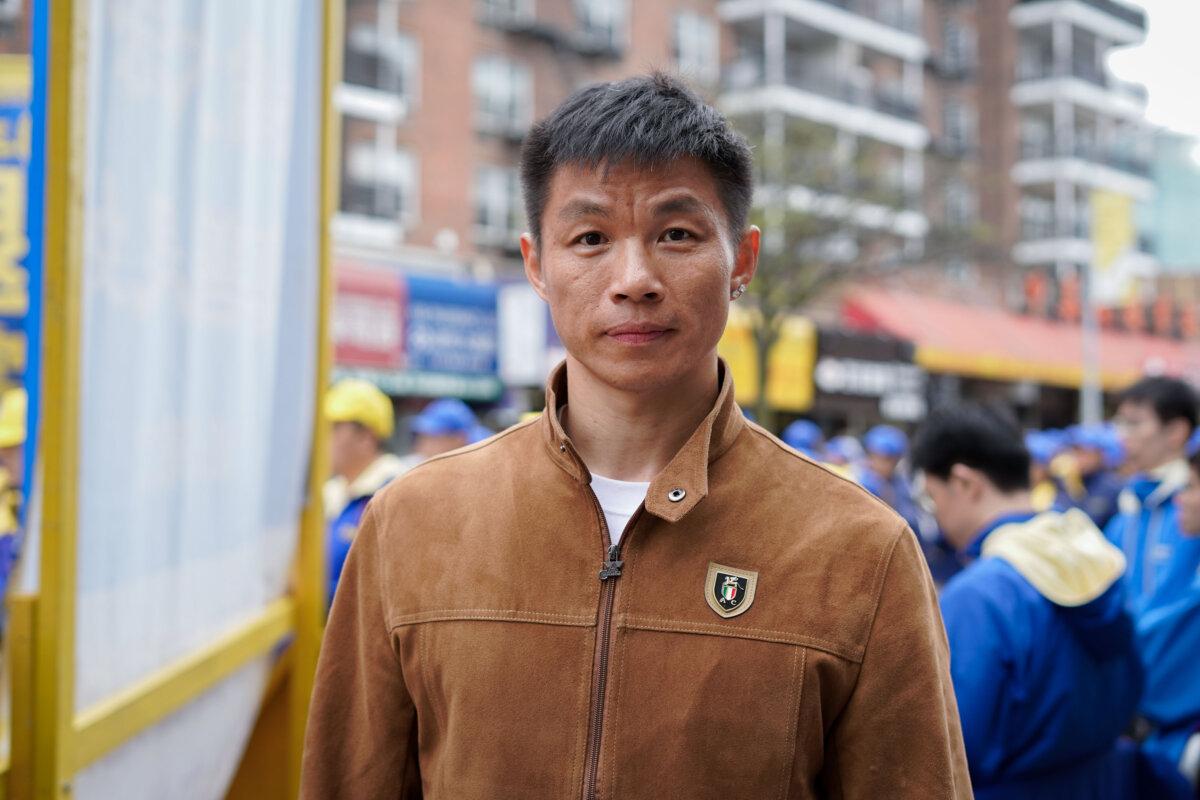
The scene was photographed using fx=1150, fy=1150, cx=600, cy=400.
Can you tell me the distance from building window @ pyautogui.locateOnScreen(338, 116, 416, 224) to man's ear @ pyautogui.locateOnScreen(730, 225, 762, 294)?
2002cm

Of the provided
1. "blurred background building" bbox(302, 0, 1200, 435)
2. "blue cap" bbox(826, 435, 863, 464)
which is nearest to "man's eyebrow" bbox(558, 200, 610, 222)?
"blue cap" bbox(826, 435, 863, 464)

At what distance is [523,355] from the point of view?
55.5ft

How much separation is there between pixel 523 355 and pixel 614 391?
49.6ft

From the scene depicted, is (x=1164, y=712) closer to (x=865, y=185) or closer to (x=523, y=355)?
(x=523, y=355)

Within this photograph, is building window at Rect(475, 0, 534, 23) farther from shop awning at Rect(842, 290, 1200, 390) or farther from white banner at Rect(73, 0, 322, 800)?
white banner at Rect(73, 0, 322, 800)

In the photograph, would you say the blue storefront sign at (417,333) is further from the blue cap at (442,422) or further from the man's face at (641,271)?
the man's face at (641,271)

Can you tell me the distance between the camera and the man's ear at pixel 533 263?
1920mm

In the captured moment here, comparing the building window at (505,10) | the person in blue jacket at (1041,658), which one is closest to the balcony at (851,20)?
the building window at (505,10)

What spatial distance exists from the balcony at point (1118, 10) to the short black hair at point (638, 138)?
41.4 meters

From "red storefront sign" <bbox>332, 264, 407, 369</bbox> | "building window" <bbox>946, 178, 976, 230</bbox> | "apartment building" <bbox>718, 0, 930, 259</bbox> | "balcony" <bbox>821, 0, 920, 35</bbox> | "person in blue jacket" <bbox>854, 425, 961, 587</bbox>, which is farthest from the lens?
"building window" <bbox>946, 178, 976, 230</bbox>

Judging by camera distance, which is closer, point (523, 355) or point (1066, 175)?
point (523, 355)

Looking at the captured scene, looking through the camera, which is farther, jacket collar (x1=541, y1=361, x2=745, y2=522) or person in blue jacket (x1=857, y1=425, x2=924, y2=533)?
person in blue jacket (x1=857, y1=425, x2=924, y2=533)

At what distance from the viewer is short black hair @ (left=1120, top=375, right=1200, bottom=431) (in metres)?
6.41

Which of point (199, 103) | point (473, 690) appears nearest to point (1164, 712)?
point (473, 690)
